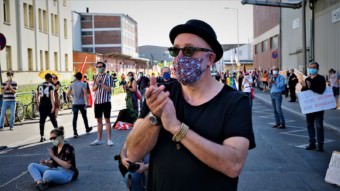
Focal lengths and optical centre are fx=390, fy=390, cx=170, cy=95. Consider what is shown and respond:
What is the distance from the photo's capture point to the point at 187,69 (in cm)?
203

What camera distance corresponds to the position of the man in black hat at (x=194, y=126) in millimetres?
1901

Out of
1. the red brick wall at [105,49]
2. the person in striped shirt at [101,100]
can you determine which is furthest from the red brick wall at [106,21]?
the person in striped shirt at [101,100]

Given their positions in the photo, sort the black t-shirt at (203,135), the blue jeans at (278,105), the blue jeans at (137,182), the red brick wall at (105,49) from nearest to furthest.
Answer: the black t-shirt at (203,135) → the blue jeans at (137,182) → the blue jeans at (278,105) → the red brick wall at (105,49)

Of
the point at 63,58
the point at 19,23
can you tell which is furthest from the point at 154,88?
the point at 63,58

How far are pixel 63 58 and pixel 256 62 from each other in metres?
30.1

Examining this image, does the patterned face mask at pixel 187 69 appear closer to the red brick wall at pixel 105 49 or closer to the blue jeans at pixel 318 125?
the blue jeans at pixel 318 125

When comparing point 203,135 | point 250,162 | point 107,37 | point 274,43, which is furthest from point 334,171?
point 107,37

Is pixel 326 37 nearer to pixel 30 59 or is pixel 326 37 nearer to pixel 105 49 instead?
pixel 30 59

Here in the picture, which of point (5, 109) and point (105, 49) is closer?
point (5, 109)

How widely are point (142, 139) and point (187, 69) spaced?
433 millimetres

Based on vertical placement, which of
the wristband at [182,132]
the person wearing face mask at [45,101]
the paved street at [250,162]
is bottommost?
the paved street at [250,162]

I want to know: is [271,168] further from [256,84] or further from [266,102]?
[256,84]

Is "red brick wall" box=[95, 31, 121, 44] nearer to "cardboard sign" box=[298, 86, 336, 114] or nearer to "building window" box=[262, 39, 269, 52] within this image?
"building window" box=[262, 39, 269, 52]

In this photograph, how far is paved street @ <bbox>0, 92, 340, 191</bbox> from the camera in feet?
19.6
